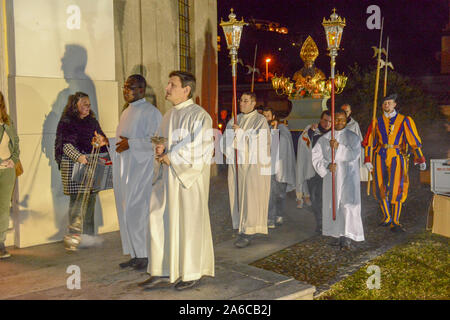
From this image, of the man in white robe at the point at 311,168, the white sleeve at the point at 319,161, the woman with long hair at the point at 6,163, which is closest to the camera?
the woman with long hair at the point at 6,163

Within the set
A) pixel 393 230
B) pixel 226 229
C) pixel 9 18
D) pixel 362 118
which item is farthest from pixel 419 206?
pixel 362 118

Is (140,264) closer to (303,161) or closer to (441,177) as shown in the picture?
(441,177)

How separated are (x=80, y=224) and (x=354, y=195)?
358 centimetres

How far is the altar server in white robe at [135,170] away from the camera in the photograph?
18.7ft

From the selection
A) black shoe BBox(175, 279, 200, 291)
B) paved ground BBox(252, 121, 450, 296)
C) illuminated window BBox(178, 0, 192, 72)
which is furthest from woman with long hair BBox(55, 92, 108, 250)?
illuminated window BBox(178, 0, 192, 72)

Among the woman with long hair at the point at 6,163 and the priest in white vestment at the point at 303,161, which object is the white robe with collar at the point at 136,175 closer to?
the woman with long hair at the point at 6,163

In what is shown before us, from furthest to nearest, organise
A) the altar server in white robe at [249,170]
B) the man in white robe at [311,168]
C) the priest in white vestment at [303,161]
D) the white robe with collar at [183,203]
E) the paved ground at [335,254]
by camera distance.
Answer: the priest in white vestment at [303,161], the man in white robe at [311,168], the altar server in white robe at [249,170], the paved ground at [335,254], the white robe with collar at [183,203]

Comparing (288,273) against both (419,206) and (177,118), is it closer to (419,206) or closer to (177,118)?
(177,118)

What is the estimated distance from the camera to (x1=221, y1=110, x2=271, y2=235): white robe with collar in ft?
23.0

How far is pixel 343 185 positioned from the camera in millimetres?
6734

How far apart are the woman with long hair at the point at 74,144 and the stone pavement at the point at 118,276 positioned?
53 cm

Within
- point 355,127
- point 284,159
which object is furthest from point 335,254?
point 284,159

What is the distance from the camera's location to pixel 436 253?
258 inches

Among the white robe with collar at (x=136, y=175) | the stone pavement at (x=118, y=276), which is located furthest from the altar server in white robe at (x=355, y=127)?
the white robe with collar at (x=136, y=175)
